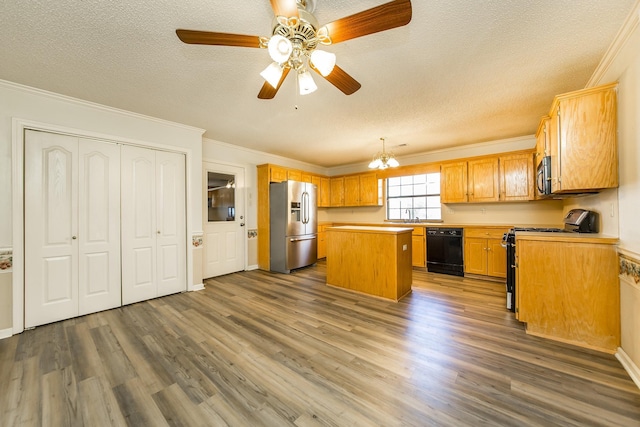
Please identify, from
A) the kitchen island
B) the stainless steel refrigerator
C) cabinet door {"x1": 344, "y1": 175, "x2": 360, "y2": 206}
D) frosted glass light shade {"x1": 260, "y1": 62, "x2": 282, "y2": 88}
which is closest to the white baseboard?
the kitchen island

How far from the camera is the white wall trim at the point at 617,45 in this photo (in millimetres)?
1643

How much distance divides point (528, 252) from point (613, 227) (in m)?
0.63

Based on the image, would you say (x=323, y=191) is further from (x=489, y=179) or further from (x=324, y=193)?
(x=489, y=179)

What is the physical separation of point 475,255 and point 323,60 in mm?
4329

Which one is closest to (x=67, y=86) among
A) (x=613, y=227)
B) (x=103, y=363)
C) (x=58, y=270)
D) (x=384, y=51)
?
(x=58, y=270)

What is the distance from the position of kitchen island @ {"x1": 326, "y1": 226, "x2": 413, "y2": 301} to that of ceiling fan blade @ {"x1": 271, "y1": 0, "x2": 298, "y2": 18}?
2591 mm

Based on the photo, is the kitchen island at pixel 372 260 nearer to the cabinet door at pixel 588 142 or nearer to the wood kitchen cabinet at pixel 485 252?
the wood kitchen cabinet at pixel 485 252

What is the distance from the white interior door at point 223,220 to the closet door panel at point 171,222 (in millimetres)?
617

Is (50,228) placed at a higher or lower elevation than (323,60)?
lower

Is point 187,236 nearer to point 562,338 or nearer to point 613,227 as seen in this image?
point 562,338

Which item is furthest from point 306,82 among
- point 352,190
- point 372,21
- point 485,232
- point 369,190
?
point 352,190

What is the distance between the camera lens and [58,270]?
2736 mm

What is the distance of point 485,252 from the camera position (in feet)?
13.9

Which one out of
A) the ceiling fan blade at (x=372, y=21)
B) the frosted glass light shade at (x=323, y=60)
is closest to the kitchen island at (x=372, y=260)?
the frosted glass light shade at (x=323, y=60)
